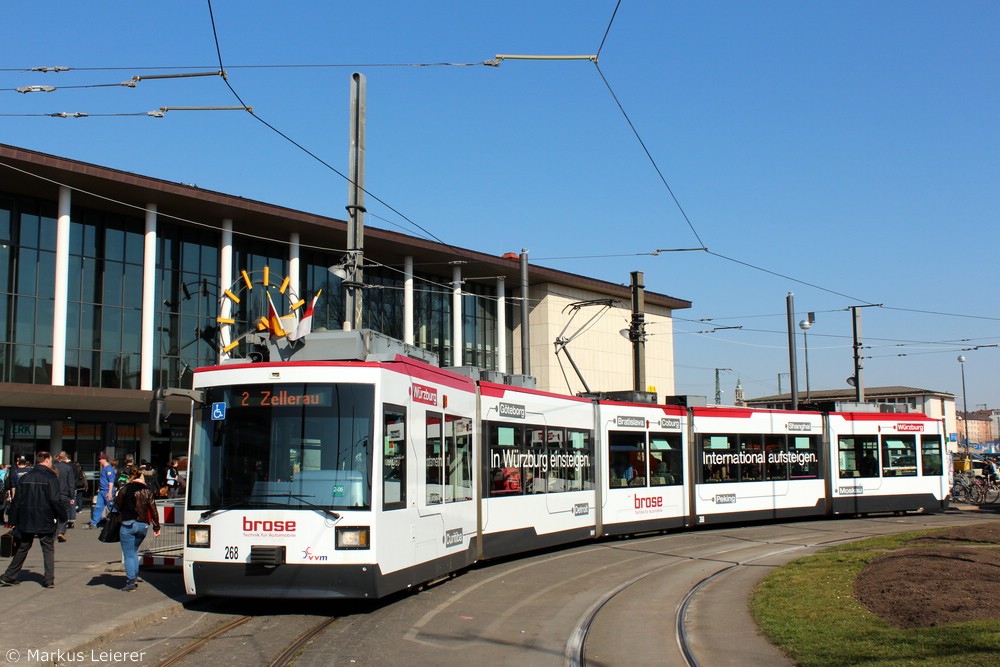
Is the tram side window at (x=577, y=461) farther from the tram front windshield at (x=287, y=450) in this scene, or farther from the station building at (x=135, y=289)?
the tram front windshield at (x=287, y=450)

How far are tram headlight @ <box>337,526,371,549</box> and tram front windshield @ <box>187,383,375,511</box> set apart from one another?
0.23 meters

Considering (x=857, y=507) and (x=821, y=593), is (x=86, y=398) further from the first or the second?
(x=821, y=593)

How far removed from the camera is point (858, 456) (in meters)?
25.2

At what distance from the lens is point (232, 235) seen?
36.9 meters

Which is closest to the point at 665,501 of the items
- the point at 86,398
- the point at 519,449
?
the point at 519,449

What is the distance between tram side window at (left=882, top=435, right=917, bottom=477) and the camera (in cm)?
2566

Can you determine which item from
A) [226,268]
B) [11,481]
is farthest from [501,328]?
[11,481]

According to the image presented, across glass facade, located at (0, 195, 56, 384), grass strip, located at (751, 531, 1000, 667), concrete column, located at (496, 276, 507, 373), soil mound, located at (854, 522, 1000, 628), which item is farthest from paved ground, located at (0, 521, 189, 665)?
concrete column, located at (496, 276, 507, 373)

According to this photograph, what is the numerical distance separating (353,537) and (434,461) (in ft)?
7.31

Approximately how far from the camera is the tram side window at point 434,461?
Result: 1177 cm

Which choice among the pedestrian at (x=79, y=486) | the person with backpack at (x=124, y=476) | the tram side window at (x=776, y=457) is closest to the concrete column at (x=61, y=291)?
the pedestrian at (x=79, y=486)

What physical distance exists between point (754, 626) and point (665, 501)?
10.7m

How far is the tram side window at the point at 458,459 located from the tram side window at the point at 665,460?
7.59 meters

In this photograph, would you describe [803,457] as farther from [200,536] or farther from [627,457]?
[200,536]
